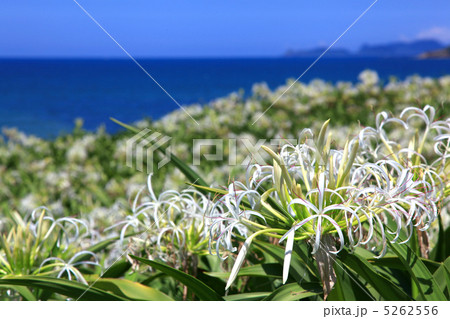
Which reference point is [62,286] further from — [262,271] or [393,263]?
[393,263]

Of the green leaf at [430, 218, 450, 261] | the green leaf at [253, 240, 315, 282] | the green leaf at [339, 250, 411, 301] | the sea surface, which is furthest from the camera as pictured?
the sea surface

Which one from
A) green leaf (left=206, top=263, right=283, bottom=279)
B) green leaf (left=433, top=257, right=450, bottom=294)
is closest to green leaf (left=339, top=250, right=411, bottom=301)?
green leaf (left=433, top=257, right=450, bottom=294)

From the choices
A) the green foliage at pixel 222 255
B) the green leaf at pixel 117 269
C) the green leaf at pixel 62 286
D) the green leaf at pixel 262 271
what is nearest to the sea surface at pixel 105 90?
the green foliage at pixel 222 255

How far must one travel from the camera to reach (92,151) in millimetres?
4355

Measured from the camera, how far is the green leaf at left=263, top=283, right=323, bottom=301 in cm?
89

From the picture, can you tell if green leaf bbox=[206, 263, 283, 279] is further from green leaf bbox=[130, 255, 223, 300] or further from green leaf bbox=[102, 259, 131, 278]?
green leaf bbox=[102, 259, 131, 278]

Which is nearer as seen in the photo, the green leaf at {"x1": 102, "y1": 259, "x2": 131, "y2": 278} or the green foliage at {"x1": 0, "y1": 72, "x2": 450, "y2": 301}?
the green foliage at {"x1": 0, "y1": 72, "x2": 450, "y2": 301}

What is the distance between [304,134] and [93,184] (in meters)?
2.67

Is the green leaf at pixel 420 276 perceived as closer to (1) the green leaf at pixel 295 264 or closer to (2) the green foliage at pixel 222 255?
(2) the green foliage at pixel 222 255

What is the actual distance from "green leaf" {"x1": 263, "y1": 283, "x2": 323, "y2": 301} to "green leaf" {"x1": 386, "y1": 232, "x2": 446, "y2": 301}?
172 mm

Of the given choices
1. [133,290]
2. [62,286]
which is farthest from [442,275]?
[62,286]

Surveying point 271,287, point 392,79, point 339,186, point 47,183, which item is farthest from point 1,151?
point 392,79

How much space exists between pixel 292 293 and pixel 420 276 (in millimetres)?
241

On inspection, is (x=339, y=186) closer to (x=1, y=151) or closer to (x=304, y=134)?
(x=304, y=134)
